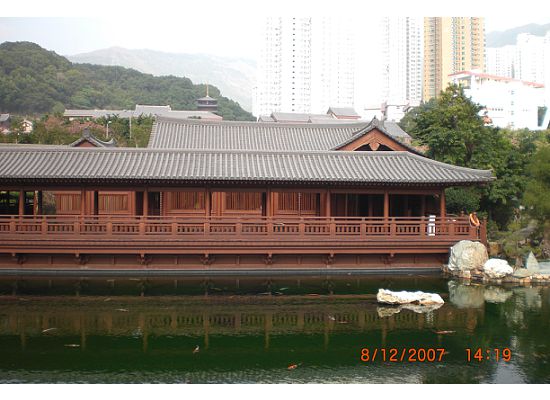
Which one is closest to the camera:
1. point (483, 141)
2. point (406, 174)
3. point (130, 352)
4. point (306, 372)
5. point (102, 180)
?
point (306, 372)

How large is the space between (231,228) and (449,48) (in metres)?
115

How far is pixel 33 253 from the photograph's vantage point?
65.8ft

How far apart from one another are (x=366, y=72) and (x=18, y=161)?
116 meters

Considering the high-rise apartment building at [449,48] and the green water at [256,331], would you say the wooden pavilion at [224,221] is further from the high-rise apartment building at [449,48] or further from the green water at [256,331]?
the high-rise apartment building at [449,48]

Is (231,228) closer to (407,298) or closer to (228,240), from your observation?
(228,240)

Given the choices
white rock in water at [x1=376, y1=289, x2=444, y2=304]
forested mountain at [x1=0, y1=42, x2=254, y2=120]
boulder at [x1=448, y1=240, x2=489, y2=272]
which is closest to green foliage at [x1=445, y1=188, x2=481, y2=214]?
boulder at [x1=448, y1=240, x2=489, y2=272]

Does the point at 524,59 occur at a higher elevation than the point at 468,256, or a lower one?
higher

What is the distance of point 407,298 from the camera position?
53.9ft

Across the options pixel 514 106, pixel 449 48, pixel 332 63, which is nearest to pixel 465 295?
pixel 514 106

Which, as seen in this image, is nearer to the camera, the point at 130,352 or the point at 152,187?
the point at 130,352

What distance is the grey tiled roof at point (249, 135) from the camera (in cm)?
2994

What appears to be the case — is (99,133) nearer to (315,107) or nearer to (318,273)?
(318,273)

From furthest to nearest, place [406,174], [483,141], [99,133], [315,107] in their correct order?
[315,107] < [99,133] < [483,141] < [406,174]

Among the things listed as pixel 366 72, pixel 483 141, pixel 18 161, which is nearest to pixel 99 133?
pixel 18 161
